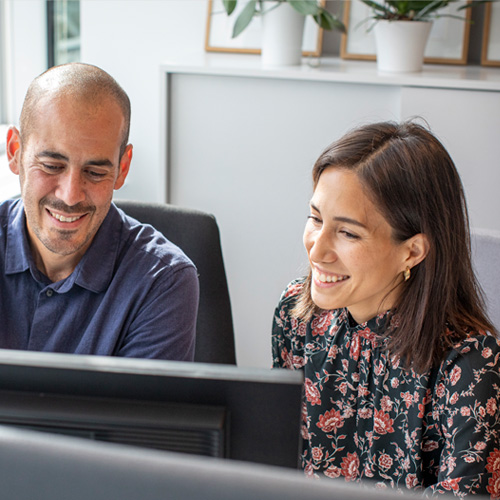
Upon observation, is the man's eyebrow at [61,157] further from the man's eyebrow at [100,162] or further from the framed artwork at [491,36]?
the framed artwork at [491,36]

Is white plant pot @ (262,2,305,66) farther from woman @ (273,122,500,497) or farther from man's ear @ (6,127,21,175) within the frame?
man's ear @ (6,127,21,175)

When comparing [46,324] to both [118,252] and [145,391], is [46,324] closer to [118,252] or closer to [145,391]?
[118,252]

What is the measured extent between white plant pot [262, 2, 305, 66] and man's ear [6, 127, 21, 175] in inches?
43.6

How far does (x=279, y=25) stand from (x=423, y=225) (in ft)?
3.85

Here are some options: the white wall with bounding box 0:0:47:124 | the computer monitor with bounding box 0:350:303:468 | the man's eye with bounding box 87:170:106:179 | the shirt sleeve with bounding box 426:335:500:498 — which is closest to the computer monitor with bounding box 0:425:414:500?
the computer monitor with bounding box 0:350:303:468

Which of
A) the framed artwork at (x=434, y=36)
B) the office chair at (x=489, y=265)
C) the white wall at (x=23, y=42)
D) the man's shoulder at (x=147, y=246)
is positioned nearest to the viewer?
the man's shoulder at (x=147, y=246)

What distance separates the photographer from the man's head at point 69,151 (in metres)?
1.26

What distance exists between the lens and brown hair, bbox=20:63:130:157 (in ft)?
4.18

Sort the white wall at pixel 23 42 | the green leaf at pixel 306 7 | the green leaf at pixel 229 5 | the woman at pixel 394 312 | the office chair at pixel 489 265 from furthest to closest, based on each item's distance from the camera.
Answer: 1. the white wall at pixel 23 42
2. the green leaf at pixel 229 5
3. the green leaf at pixel 306 7
4. the office chair at pixel 489 265
5. the woman at pixel 394 312

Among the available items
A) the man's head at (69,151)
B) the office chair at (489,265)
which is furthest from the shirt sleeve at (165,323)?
the office chair at (489,265)

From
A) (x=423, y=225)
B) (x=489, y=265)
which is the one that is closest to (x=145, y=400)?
(x=423, y=225)

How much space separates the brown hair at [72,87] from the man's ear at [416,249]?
55cm

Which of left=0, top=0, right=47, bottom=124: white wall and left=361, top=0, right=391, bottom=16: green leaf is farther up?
left=361, top=0, right=391, bottom=16: green leaf

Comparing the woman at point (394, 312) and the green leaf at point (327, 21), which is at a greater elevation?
the green leaf at point (327, 21)
